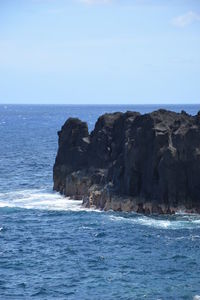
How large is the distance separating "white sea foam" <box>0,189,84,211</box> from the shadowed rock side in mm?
1725

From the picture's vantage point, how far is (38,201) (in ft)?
→ 295

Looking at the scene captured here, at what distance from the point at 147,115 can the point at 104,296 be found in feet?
120

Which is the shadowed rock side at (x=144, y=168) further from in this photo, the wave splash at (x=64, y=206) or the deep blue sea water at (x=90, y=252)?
the deep blue sea water at (x=90, y=252)

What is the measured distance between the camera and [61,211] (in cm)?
8231

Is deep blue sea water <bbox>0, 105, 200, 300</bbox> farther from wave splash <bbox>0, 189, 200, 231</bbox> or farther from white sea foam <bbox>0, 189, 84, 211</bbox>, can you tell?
white sea foam <bbox>0, 189, 84, 211</bbox>

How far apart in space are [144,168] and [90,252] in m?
21.3

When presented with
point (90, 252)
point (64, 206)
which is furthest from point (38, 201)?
point (90, 252)

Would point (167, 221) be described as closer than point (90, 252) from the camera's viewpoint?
No

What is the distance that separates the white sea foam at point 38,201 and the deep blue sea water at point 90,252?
125 mm

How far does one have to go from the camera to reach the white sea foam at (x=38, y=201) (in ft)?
280

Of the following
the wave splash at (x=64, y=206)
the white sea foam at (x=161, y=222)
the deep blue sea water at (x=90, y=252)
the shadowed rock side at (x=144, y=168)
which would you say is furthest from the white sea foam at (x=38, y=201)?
the white sea foam at (x=161, y=222)

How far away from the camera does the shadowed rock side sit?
7881cm

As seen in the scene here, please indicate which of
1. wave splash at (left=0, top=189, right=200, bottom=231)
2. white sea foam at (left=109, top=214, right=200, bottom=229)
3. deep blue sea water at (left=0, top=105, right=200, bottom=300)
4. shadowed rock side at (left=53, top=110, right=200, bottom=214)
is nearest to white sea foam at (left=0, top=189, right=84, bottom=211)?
wave splash at (left=0, top=189, right=200, bottom=231)

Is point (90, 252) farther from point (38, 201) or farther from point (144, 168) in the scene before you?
point (38, 201)
